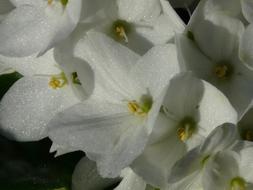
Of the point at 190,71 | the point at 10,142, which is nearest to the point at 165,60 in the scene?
the point at 190,71

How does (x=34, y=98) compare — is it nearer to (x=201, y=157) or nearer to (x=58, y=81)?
(x=58, y=81)

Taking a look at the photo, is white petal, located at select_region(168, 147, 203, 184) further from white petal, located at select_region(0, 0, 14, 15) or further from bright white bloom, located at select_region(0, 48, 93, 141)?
white petal, located at select_region(0, 0, 14, 15)

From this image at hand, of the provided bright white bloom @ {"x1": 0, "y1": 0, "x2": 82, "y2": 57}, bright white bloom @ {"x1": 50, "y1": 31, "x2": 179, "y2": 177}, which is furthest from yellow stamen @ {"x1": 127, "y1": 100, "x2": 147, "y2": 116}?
bright white bloom @ {"x1": 0, "y1": 0, "x2": 82, "y2": 57}

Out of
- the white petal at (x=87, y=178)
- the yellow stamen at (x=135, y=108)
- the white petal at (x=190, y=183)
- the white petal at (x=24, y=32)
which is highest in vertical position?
the white petal at (x=24, y=32)

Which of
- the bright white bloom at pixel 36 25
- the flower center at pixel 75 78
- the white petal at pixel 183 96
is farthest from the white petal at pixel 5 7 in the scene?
the white petal at pixel 183 96

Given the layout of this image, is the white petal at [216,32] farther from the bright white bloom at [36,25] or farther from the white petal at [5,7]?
the white petal at [5,7]

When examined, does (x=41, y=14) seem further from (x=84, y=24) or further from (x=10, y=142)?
(x=10, y=142)

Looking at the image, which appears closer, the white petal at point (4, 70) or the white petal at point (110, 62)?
the white petal at point (110, 62)

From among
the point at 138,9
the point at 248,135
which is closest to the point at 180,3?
the point at 138,9
